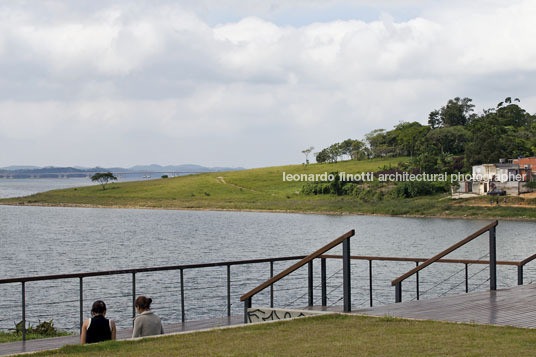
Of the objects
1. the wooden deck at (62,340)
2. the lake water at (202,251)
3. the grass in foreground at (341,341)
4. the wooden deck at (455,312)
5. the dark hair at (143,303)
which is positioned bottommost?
the lake water at (202,251)

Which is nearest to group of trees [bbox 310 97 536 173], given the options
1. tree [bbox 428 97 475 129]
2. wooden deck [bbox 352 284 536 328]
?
tree [bbox 428 97 475 129]

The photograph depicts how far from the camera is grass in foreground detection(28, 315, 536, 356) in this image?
320 inches

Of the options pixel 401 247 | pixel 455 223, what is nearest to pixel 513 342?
pixel 401 247

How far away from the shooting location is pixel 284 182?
465 feet

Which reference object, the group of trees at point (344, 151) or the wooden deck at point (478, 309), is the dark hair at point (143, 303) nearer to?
the wooden deck at point (478, 309)

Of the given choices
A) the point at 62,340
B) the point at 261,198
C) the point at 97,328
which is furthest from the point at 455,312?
the point at 261,198

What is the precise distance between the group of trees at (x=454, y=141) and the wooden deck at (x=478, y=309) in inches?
4435

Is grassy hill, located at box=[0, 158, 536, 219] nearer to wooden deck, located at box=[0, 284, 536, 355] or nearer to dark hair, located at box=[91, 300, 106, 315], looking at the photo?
wooden deck, located at box=[0, 284, 536, 355]

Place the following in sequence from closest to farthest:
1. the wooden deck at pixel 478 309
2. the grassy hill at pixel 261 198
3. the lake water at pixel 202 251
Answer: the wooden deck at pixel 478 309 < the lake water at pixel 202 251 < the grassy hill at pixel 261 198

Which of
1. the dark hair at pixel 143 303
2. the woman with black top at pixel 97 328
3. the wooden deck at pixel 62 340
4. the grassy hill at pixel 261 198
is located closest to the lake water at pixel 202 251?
the wooden deck at pixel 62 340

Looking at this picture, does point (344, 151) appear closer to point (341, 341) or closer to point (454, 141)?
point (454, 141)

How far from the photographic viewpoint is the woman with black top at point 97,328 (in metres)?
9.16

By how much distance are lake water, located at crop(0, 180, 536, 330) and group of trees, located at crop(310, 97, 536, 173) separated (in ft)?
115

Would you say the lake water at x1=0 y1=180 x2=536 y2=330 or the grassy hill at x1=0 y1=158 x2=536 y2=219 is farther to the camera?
the grassy hill at x1=0 y1=158 x2=536 y2=219
